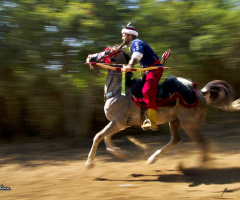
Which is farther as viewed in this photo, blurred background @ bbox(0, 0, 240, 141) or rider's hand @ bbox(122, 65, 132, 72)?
blurred background @ bbox(0, 0, 240, 141)

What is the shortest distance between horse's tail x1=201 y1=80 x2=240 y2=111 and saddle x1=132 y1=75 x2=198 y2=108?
1.46 ft

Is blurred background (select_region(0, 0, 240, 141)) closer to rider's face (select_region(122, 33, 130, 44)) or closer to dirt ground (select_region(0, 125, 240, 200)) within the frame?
dirt ground (select_region(0, 125, 240, 200))

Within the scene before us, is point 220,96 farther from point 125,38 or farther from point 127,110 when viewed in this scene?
point 125,38

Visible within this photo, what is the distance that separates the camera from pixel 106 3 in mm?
7953

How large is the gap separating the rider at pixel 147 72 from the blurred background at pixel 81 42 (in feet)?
7.97

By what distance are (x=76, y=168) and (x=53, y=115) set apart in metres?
2.80

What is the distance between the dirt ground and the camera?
4582 millimetres

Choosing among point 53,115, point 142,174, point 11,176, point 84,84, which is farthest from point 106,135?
point 53,115

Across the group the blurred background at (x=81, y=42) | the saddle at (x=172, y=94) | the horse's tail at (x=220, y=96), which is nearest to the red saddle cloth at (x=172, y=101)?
the saddle at (x=172, y=94)

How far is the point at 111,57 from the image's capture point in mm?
5465

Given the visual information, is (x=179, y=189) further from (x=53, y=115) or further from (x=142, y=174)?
(x=53, y=115)

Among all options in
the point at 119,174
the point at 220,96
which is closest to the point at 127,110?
the point at 119,174

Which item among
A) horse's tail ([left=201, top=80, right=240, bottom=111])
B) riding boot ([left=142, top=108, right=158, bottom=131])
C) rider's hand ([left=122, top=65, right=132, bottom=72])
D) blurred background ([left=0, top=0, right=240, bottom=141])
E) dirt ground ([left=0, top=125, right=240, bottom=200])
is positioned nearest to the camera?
dirt ground ([left=0, top=125, right=240, bottom=200])

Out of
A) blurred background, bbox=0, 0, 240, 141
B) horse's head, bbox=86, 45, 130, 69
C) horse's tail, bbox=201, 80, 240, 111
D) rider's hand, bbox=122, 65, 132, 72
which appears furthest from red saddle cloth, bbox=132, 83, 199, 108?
blurred background, bbox=0, 0, 240, 141
